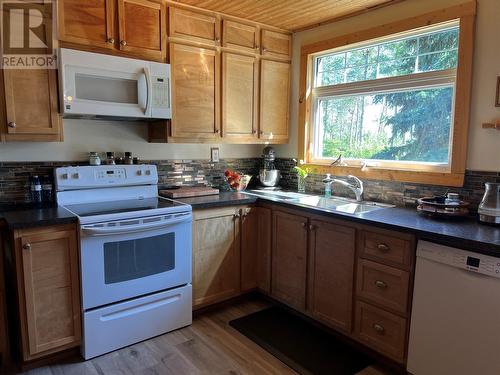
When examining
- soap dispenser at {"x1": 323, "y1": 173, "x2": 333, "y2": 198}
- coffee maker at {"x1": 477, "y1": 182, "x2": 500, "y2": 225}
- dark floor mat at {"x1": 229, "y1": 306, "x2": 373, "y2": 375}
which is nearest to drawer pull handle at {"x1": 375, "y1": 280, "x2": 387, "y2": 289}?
dark floor mat at {"x1": 229, "y1": 306, "x2": 373, "y2": 375}

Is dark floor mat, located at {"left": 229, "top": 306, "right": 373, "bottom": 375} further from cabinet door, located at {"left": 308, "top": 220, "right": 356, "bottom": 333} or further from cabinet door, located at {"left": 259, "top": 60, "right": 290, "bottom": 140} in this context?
cabinet door, located at {"left": 259, "top": 60, "right": 290, "bottom": 140}

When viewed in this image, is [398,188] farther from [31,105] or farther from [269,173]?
[31,105]

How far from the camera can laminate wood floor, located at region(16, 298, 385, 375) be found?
2150 mm

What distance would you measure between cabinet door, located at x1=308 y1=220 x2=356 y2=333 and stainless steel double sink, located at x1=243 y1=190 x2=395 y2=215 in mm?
198

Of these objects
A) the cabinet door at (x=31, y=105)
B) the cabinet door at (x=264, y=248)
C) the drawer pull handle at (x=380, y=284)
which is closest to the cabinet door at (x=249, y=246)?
the cabinet door at (x=264, y=248)

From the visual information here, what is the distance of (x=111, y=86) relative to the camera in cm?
243

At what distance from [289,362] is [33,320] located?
59.1 inches

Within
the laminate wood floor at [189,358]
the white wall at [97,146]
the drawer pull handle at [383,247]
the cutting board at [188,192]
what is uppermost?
the white wall at [97,146]

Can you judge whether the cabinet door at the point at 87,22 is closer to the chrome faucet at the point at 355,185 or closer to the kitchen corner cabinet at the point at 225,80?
the kitchen corner cabinet at the point at 225,80

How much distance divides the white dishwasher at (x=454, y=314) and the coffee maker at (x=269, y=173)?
1.72m

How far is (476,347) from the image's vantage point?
5.69ft

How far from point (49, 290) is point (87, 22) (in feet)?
5.40

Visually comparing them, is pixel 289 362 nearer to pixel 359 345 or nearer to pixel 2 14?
pixel 359 345

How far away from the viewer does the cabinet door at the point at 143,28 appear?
2457 millimetres
